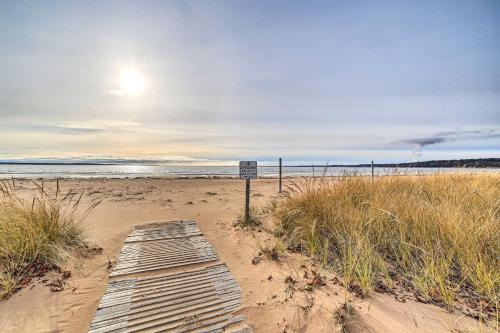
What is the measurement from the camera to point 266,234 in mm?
5129

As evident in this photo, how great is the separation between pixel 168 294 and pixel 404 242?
3.01m

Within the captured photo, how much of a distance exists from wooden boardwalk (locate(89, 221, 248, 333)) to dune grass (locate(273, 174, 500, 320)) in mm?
1402

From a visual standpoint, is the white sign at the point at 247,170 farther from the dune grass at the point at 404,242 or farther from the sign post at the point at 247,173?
the dune grass at the point at 404,242

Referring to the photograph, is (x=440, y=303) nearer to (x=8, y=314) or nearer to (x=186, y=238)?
(x=186, y=238)

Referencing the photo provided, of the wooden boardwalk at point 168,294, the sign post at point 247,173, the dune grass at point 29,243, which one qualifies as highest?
the sign post at point 247,173

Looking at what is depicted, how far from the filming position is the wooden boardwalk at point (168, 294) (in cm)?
249

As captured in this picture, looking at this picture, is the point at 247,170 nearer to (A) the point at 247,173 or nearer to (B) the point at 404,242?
(A) the point at 247,173

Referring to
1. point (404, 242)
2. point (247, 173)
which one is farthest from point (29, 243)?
point (404, 242)

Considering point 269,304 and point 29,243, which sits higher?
point 29,243

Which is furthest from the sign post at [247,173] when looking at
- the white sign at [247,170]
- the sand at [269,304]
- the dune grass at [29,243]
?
the dune grass at [29,243]

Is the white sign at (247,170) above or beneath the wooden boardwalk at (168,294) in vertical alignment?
above

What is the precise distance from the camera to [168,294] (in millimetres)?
2977

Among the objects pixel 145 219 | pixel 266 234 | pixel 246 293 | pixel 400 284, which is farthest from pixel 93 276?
pixel 400 284

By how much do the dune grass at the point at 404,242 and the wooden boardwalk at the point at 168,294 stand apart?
1.40 m
